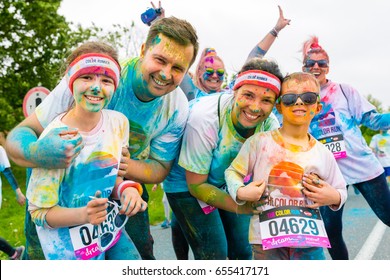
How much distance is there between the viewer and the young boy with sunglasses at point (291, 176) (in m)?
2.88

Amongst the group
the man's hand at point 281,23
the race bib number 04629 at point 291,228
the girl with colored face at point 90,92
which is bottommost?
the race bib number 04629 at point 291,228

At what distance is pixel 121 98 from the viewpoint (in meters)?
3.04

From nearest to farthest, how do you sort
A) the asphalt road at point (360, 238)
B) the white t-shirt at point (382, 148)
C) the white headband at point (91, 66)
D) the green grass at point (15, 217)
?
the white headband at point (91, 66) < the asphalt road at point (360, 238) < the green grass at point (15, 217) < the white t-shirt at point (382, 148)

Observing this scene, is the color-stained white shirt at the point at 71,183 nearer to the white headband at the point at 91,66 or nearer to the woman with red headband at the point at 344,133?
the white headband at the point at 91,66

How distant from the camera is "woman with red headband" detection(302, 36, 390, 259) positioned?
168 inches

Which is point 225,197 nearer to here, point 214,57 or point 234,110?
point 234,110

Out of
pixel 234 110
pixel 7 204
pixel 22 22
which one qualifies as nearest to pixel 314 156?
pixel 234 110

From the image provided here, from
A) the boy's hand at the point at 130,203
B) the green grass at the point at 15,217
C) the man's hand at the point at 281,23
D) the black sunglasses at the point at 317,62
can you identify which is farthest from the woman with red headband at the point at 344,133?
the green grass at the point at 15,217

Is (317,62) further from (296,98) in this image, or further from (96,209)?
(96,209)

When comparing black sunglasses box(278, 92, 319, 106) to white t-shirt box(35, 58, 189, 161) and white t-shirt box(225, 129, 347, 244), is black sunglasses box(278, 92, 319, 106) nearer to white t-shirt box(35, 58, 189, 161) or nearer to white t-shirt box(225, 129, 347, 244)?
white t-shirt box(225, 129, 347, 244)

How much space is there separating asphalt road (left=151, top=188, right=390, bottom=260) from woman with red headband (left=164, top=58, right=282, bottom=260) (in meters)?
2.13

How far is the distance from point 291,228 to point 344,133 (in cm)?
176

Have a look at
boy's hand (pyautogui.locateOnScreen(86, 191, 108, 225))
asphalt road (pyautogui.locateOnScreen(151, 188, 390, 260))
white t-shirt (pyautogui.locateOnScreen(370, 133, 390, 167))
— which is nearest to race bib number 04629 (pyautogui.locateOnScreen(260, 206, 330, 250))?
boy's hand (pyautogui.locateOnScreen(86, 191, 108, 225))

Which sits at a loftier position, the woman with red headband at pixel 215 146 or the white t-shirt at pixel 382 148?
the white t-shirt at pixel 382 148
